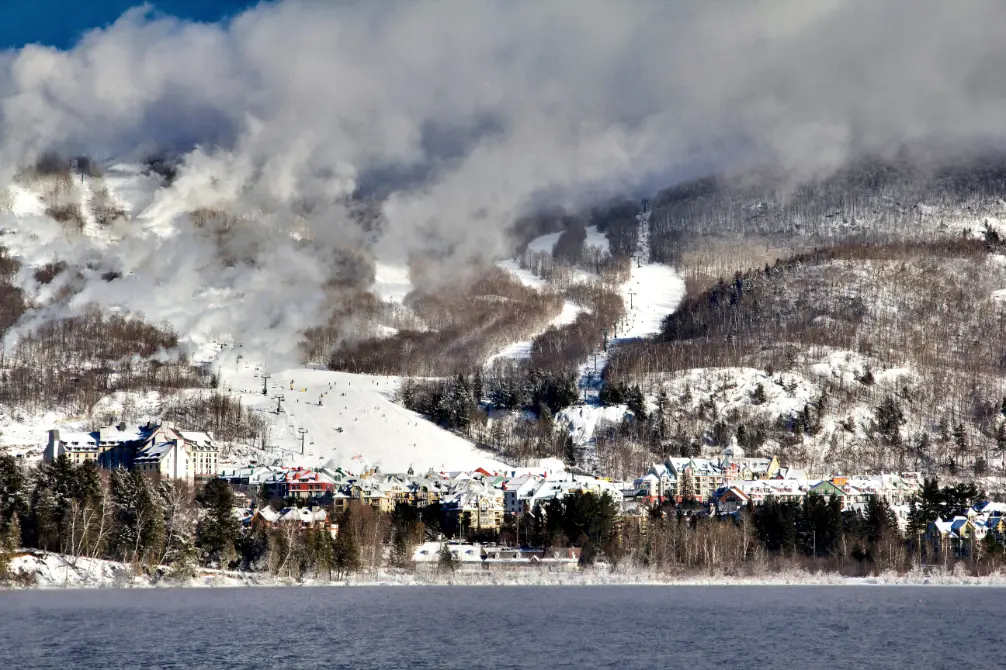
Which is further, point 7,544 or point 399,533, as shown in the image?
point 399,533

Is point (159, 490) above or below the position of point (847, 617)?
above

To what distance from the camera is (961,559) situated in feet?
499

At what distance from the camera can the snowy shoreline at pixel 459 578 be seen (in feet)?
407

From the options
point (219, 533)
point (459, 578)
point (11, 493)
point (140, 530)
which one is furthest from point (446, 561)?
point (11, 493)

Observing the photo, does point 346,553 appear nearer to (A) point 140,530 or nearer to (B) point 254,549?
(B) point 254,549

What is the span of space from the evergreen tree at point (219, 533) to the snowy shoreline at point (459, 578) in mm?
1879

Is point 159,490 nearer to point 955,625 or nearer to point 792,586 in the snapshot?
point 792,586

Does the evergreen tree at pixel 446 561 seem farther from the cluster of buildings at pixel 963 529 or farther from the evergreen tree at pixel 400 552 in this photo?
the cluster of buildings at pixel 963 529

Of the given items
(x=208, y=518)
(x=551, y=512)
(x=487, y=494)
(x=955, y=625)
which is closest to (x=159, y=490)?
(x=208, y=518)

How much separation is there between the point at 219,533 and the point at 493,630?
4950 centimetres

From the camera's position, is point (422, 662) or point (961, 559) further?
point (961, 559)

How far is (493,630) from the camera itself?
89938 millimetres

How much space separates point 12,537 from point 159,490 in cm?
2135

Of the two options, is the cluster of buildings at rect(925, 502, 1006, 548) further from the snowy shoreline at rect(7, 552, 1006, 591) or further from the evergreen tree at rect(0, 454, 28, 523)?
the evergreen tree at rect(0, 454, 28, 523)
